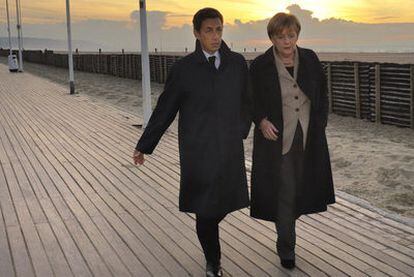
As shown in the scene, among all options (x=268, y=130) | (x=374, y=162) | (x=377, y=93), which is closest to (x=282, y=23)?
(x=268, y=130)

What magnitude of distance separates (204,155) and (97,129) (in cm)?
826

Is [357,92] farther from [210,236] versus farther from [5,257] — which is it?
[5,257]

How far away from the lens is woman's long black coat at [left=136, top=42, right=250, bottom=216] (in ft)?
11.3

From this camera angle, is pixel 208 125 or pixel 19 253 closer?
pixel 208 125

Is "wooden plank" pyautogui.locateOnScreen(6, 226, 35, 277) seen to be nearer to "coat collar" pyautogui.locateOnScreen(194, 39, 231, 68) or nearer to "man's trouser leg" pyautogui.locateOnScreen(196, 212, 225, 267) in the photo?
"man's trouser leg" pyautogui.locateOnScreen(196, 212, 225, 267)

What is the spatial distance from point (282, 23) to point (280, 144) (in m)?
0.81

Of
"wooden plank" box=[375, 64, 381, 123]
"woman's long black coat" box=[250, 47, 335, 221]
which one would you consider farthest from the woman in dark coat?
"wooden plank" box=[375, 64, 381, 123]

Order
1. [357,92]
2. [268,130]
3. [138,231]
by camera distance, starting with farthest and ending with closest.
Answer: [357,92] < [138,231] < [268,130]

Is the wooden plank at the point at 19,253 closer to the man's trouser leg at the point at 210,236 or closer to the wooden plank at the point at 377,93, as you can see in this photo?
the man's trouser leg at the point at 210,236

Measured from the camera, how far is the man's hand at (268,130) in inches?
144

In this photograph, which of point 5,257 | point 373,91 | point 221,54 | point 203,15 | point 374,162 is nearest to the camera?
point 203,15

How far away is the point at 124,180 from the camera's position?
6797 mm

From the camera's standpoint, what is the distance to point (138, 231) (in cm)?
480

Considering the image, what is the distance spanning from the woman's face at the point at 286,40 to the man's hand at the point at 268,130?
0.48 m
